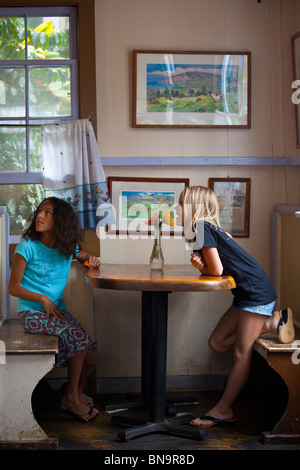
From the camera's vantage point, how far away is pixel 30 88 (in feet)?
13.6

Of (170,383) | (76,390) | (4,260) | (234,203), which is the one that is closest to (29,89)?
(4,260)

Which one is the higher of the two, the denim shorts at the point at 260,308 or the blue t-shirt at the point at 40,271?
the blue t-shirt at the point at 40,271

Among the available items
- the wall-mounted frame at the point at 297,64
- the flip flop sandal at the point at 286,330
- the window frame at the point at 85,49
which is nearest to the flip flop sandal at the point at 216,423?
the flip flop sandal at the point at 286,330

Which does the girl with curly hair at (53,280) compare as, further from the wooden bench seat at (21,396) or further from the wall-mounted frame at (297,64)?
the wall-mounted frame at (297,64)

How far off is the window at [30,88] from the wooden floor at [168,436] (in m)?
1.27

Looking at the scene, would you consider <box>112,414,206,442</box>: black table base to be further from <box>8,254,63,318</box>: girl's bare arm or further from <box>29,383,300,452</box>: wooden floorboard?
<box>8,254,63,318</box>: girl's bare arm

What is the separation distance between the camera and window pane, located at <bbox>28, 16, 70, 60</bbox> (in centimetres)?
414

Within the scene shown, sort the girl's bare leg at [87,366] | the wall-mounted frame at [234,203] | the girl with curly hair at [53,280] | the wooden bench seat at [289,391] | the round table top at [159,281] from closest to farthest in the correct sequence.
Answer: the round table top at [159,281]
the wooden bench seat at [289,391]
the girl with curly hair at [53,280]
the girl's bare leg at [87,366]
the wall-mounted frame at [234,203]

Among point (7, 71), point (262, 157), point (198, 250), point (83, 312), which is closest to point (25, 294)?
point (83, 312)

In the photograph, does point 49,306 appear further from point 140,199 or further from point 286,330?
point 286,330

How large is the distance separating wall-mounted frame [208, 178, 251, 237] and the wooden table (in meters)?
0.65

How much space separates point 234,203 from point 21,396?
199 cm

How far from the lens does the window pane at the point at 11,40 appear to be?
4125 mm
